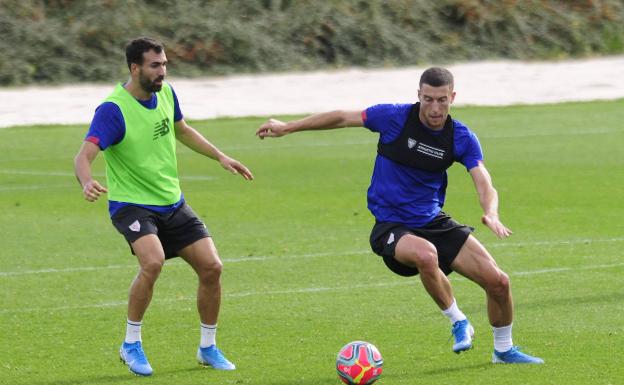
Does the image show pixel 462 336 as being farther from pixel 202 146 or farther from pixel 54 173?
pixel 54 173

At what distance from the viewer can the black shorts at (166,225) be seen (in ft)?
32.3

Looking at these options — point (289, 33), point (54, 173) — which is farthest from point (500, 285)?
point (289, 33)

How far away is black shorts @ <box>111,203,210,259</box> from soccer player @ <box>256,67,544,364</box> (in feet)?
2.70

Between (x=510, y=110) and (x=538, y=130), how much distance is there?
4848mm

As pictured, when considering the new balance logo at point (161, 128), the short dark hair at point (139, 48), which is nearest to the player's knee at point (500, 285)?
the new balance logo at point (161, 128)

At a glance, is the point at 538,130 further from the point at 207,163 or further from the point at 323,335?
the point at 323,335

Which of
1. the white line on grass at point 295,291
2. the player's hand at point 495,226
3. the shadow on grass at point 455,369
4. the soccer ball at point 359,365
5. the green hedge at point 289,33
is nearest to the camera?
the soccer ball at point 359,365

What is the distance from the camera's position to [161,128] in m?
10.1

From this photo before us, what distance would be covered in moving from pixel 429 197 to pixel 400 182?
0.24 metres

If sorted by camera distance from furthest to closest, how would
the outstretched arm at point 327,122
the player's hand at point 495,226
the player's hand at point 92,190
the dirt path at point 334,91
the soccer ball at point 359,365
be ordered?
1. the dirt path at point 334,91
2. the outstretched arm at point 327,122
3. the player's hand at point 92,190
4. the player's hand at point 495,226
5. the soccer ball at point 359,365

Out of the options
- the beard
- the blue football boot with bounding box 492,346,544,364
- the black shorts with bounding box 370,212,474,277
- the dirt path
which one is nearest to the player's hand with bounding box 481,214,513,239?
the black shorts with bounding box 370,212,474,277

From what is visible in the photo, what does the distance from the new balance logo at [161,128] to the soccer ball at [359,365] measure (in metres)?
2.12

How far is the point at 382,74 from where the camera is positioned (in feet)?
136

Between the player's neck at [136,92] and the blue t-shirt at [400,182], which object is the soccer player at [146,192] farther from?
the blue t-shirt at [400,182]
